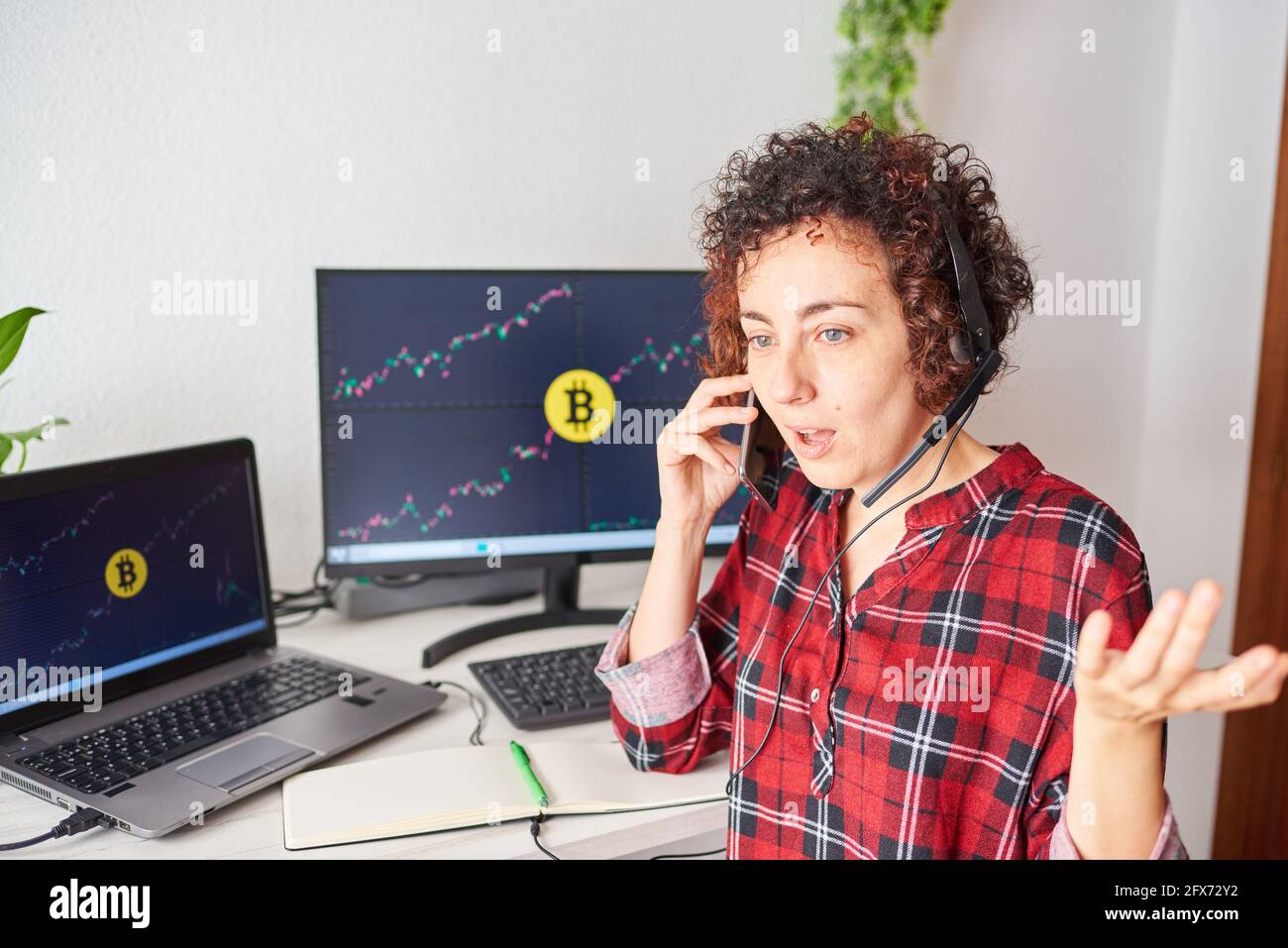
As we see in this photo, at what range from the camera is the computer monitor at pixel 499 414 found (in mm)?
1420

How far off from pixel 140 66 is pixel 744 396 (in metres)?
1.02

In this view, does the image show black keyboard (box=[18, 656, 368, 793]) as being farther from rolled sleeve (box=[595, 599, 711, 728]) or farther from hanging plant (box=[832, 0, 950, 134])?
hanging plant (box=[832, 0, 950, 134])

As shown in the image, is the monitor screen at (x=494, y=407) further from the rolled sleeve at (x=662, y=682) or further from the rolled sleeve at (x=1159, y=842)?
the rolled sleeve at (x=1159, y=842)

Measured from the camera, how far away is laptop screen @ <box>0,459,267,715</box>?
1.12m

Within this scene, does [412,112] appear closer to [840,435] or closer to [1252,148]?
[840,435]

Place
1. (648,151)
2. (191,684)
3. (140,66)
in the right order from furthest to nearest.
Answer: (648,151)
(140,66)
(191,684)

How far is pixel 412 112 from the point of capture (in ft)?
5.27

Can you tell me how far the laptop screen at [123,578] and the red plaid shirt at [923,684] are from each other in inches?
21.8

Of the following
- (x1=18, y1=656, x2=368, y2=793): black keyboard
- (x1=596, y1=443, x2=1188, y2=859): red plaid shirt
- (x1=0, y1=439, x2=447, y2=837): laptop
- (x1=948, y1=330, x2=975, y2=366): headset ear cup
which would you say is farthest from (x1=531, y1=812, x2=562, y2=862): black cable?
(x1=948, y1=330, x2=975, y2=366): headset ear cup

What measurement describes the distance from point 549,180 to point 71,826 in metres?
1.20

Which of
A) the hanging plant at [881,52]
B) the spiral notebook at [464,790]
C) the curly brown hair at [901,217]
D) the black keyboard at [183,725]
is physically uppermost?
the hanging plant at [881,52]

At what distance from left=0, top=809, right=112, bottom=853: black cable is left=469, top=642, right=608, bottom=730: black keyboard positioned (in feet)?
1.49

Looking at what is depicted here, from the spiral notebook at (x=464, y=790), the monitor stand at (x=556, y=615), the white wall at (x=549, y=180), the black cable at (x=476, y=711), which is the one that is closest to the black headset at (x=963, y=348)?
the spiral notebook at (x=464, y=790)
